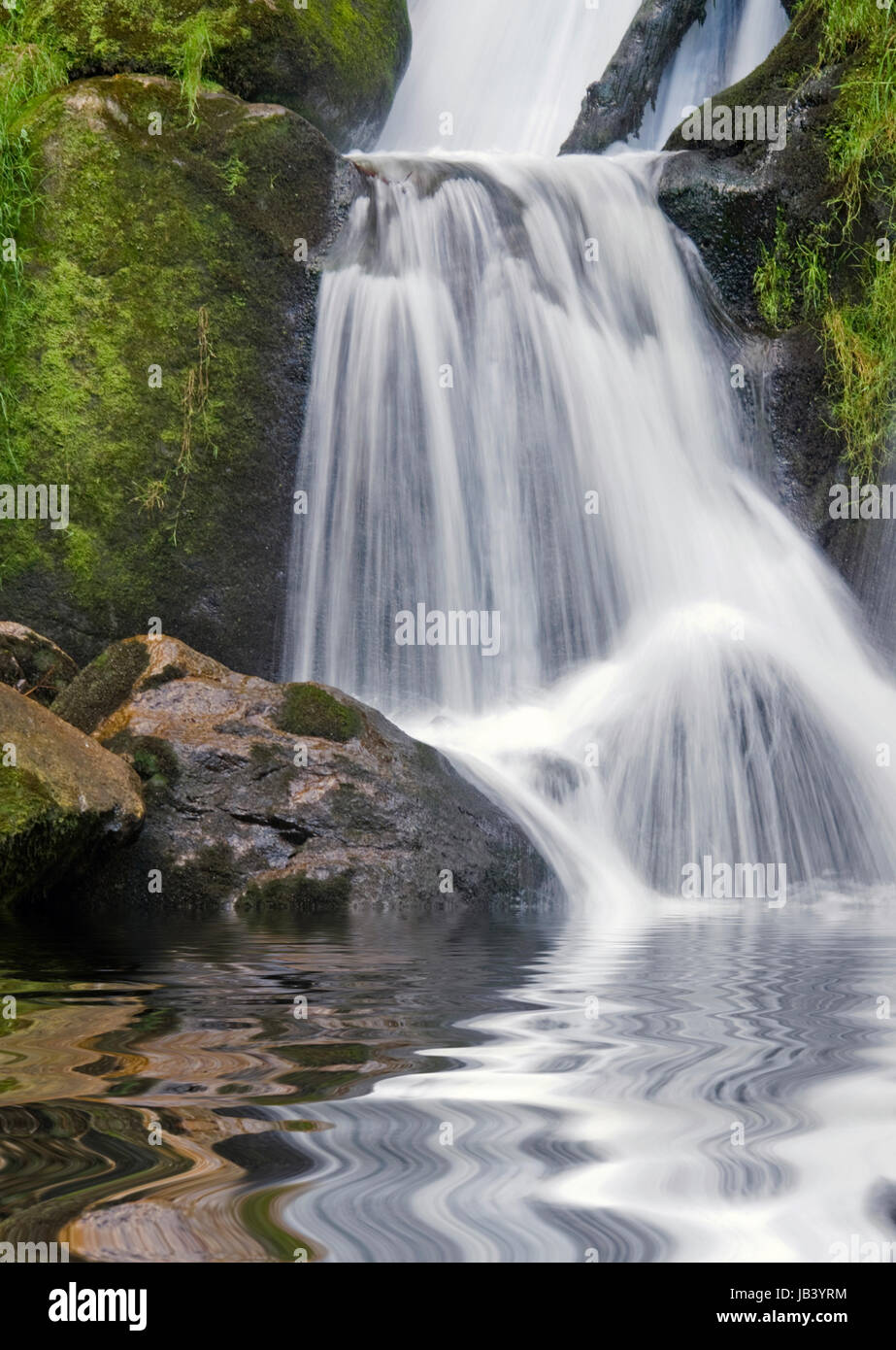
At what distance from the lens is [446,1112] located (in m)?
1.60

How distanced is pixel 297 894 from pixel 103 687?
6.22 feet

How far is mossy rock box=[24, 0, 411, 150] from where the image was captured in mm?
9148

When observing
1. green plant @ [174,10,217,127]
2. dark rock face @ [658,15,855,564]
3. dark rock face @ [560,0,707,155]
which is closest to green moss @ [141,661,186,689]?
green plant @ [174,10,217,127]

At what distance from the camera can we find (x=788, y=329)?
380 inches

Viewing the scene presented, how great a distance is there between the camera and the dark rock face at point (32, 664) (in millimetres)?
7355

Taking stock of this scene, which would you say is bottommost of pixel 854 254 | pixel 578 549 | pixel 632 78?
pixel 578 549

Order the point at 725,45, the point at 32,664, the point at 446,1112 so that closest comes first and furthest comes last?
the point at 446,1112
the point at 32,664
the point at 725,45

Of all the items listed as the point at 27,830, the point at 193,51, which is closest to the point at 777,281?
the point at 193,51

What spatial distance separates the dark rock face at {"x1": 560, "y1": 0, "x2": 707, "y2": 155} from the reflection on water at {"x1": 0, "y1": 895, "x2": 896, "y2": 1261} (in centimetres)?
1016

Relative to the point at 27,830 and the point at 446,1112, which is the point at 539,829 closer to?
the point at 27,830

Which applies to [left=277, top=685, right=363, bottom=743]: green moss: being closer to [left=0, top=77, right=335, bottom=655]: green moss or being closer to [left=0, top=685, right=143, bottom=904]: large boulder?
[left=0, top=685, right=143, bottom=904]: large boulder

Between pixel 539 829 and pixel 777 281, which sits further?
pixel 777 281
